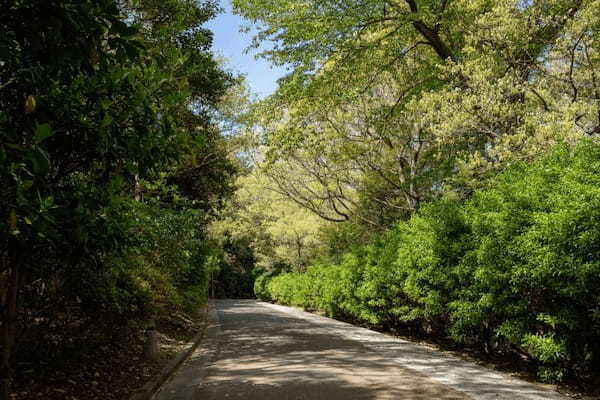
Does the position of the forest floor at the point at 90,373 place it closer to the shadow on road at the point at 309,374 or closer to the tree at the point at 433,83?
the shadow on road at the point at 309,374

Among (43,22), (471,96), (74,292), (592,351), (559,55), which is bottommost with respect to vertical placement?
(592,351)

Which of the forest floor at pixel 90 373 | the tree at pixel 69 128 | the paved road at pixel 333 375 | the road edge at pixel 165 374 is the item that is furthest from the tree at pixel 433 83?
the tree at pixel 69 128

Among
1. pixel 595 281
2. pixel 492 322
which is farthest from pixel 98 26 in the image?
pixel 492 322

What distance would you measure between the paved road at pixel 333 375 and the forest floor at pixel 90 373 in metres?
0.54

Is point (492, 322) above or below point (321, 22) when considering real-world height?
below

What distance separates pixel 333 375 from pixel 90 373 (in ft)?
12.0

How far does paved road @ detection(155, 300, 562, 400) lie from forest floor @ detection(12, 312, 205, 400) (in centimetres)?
54

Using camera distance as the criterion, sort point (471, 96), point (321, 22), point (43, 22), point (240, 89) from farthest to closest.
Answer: point (240, 89) → point (321, 22) → point (471, 96) → point (43, 22)

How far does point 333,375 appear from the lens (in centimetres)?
718

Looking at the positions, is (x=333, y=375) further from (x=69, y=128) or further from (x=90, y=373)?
(x=69, y=128)

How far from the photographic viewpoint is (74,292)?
6145 mm

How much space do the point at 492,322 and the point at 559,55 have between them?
7824 millimetres

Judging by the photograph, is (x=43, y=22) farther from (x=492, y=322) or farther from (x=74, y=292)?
(x=492, y=322)

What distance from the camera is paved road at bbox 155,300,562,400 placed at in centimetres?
603
